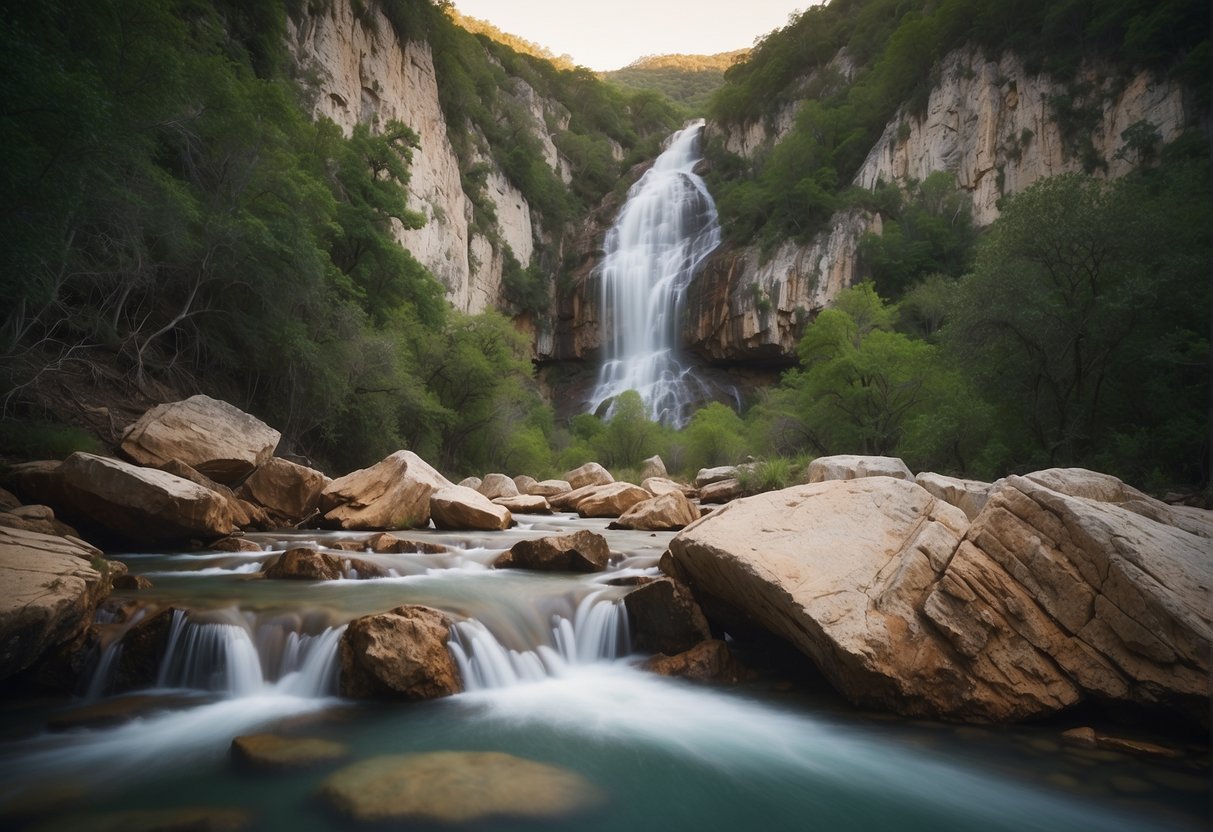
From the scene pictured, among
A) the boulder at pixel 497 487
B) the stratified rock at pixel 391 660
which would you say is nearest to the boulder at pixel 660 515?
the boulder at pixel 497 487

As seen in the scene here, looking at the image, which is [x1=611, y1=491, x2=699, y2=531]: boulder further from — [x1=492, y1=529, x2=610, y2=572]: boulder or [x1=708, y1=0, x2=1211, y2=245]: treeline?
[x1=708, y1=0, x2=1211, y2=245]: treeline

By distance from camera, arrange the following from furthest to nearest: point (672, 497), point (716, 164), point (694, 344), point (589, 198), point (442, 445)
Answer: point (589, 198)
point (716, 164)
point (694, 344)
point (442, 445)
point (672, 497)

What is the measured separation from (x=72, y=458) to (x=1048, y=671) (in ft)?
37.7

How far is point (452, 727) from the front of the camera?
4637 millimetres

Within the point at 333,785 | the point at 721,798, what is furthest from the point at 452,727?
the point at 721,798

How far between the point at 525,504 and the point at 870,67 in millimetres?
62113

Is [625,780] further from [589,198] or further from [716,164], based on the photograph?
[589,198]

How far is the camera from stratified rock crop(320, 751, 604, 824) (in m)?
3.33

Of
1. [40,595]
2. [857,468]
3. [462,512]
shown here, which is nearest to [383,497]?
[462,512]

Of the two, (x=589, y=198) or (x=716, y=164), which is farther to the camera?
(x=589, y=198)

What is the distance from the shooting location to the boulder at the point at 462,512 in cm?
1316

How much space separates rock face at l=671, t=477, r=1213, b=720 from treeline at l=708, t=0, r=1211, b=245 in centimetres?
4084

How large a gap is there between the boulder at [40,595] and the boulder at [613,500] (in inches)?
527

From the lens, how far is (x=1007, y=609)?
4.62 meters
